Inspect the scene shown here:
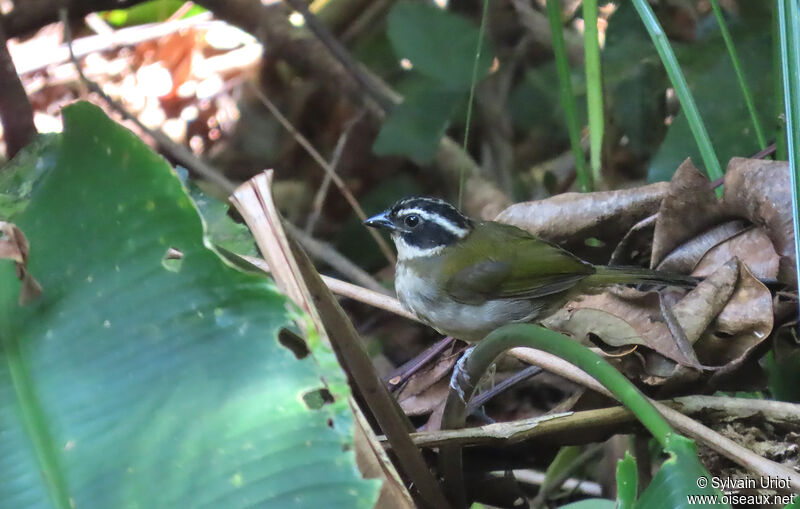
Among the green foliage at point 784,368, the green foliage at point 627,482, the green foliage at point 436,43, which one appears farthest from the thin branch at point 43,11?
the green foliage at point 627,482

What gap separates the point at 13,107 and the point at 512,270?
166 cm

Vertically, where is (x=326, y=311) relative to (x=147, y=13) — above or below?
above

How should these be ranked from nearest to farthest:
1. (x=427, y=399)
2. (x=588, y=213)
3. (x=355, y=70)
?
(x=427, y=399)
(x=588, y=213)
(x=355, y=70)

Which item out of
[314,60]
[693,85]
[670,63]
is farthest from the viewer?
[314,60]

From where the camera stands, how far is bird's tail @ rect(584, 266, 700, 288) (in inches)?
83.6

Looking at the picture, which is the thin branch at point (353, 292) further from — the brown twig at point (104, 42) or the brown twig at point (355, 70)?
the brown twig at point (104, 42)

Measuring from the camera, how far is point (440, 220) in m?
2.78

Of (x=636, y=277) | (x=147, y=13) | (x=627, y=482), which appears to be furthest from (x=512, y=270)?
(x=147, y=13)

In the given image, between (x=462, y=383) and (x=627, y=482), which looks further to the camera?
(x=462, y=383)

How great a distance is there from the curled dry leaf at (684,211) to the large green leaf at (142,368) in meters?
1.26

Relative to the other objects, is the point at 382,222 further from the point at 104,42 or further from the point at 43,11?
the point at 104,42

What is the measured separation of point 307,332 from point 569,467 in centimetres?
137

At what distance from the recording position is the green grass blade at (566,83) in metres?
2.29

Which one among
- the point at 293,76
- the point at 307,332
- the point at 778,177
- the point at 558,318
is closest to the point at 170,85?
the point at 293,76
